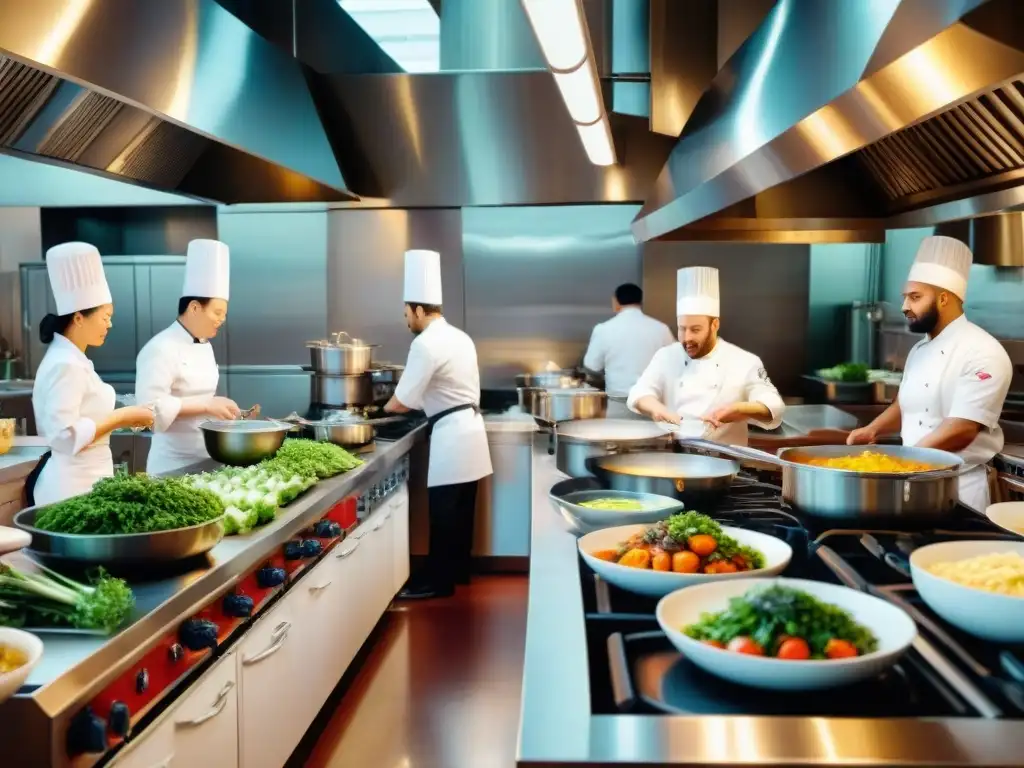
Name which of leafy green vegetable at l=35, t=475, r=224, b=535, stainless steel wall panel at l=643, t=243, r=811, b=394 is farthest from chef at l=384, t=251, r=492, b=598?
leafy green vegetable at l=35, t=475, r=224, b=535

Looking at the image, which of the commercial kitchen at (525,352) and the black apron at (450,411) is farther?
the black apron at (450,411)

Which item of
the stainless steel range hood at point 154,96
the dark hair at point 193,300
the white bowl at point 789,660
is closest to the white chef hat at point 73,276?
the stainless steel range hood at point 154,96

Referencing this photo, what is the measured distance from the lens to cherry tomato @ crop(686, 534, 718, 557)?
5.80 ft

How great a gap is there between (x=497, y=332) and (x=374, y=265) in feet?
3.02

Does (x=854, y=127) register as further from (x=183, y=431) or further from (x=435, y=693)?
(x=183, y=431)

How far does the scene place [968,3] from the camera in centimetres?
125

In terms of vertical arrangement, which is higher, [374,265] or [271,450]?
[374,265]

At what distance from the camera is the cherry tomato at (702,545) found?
1.77 metres

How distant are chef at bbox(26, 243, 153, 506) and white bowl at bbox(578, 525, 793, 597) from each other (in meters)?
2.03

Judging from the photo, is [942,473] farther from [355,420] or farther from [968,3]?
[355,420]

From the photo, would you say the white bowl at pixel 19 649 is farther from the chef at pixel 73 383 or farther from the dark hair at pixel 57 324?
the dark hair at pixel 57 324

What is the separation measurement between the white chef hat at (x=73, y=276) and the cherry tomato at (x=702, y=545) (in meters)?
2.38

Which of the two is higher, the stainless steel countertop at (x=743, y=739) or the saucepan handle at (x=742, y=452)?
the saucepan handle at (x=742, y=452)

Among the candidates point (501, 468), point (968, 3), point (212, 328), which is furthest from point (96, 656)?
point (501, 468)
